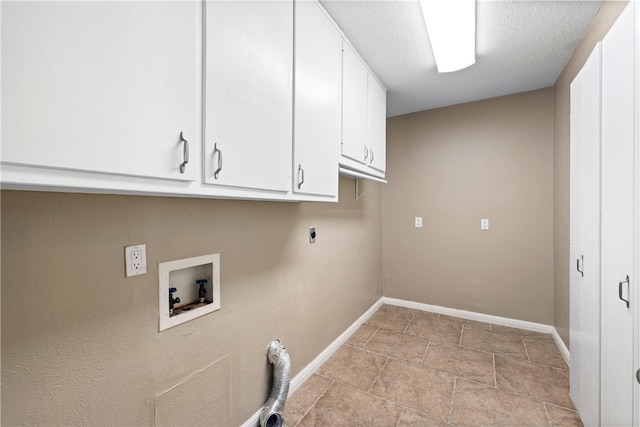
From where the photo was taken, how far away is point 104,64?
690 mm

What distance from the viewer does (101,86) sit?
2.24 feet

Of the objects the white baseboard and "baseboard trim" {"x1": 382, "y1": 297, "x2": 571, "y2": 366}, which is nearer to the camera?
the white baseboard

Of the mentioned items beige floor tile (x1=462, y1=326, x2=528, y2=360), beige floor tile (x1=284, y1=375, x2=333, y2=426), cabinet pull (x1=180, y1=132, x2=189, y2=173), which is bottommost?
beige floor tile (x1=284, y1=375, x2=333, y2=426)

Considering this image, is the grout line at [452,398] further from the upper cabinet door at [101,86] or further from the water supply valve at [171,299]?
the upper cabinet door at [101,86]

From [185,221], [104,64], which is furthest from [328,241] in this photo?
[104,64]

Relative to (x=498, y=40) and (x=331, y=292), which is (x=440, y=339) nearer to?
(x=331, y=292)

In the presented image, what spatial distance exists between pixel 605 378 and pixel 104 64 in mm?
2303

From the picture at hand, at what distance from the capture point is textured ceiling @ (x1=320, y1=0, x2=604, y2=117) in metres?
1.66

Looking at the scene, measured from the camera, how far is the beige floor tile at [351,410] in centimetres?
166

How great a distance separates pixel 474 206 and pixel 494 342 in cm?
144

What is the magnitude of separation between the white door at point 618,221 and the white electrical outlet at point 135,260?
1.95 metres

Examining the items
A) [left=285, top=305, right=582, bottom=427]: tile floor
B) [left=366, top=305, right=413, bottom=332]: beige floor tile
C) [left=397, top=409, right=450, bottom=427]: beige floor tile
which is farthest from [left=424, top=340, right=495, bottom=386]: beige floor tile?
[left=397, top=409, right=450, bottom=427]: beige floor tile

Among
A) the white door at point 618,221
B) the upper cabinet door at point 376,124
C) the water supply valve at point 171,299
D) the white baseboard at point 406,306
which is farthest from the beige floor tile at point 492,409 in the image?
the upper cabinet door at point 376,124

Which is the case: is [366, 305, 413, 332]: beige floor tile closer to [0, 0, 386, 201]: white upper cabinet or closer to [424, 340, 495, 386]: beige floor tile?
[424, 340, 495, 386]: beige floor tile
